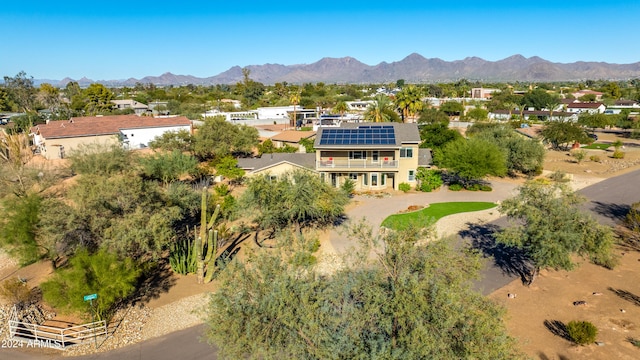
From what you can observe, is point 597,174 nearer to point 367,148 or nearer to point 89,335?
point 367,148

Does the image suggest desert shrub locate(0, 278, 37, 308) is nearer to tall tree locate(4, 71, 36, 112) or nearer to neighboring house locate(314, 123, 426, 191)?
neighboring house locate(314, 123, 426, 191)

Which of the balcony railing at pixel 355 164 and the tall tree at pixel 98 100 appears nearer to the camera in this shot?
the balcony railing at pixel 355 164

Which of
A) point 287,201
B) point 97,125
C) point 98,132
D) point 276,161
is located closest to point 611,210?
point 287,201

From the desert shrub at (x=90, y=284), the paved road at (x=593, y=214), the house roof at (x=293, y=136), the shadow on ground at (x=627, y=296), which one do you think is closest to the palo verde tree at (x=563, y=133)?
the paved road at (x=593, y=214)

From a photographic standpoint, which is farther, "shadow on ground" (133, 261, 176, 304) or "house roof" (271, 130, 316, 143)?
"house roof" (271, 130, 316, 143)

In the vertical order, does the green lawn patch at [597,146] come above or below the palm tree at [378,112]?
below

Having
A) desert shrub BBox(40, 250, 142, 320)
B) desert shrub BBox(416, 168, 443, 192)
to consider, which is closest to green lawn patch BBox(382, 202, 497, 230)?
desert shrub BBox(416, 168, 443, 192)

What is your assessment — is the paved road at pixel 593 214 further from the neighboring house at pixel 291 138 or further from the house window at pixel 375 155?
the neighboring house at pixel 291 138
